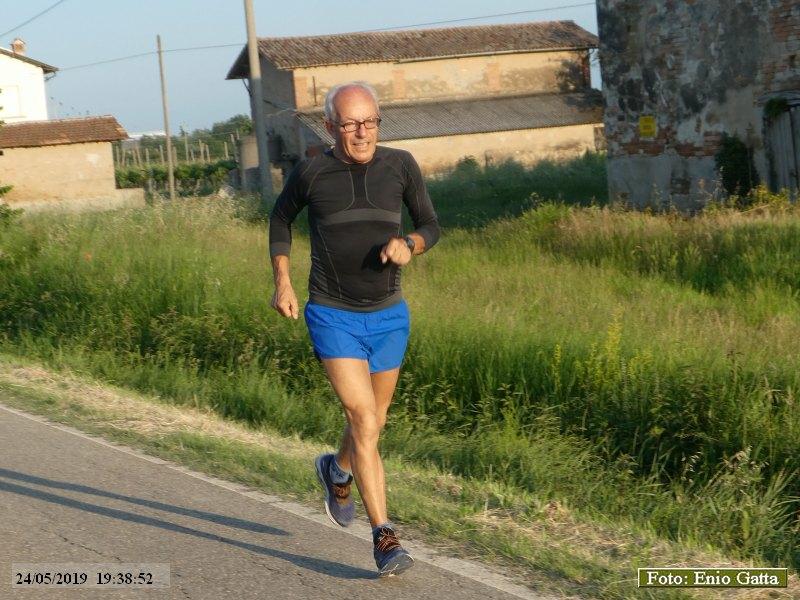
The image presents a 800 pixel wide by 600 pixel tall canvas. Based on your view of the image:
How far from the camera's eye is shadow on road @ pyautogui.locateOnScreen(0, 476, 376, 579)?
523cm

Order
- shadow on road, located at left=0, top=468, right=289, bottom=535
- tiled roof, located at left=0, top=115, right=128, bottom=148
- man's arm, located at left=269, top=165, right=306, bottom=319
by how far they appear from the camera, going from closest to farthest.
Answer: man's arm, located at left=269, top=165, right=306, bottom=319, shadow on road, located at left=0, top=468, right=289, bottom=535, tiled roof, located at left=0, top=115, right=128, bottom=148

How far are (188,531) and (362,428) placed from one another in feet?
4.35

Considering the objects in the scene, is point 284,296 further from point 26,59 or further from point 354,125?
point 26,59

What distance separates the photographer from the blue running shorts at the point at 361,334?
17.3 feet

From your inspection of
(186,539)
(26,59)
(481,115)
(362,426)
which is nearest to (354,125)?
(362,426)

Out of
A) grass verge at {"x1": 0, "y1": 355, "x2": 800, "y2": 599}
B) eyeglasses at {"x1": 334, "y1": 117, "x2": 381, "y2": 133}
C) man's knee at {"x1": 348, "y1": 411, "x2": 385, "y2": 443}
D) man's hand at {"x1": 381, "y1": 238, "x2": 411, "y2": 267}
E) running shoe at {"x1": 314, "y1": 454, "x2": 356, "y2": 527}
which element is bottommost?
grass verge at {"x1": 0, "y1": 355, "x2": 800, "y2": 599}

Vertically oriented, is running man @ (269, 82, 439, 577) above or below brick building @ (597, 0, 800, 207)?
below

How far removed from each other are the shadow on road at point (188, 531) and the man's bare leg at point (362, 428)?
0.90ft

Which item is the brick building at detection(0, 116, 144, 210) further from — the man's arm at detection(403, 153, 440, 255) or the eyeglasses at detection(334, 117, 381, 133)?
the eyeglasses at detection(334, 117, 381, 133)

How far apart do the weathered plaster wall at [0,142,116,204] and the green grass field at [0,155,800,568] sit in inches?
1162

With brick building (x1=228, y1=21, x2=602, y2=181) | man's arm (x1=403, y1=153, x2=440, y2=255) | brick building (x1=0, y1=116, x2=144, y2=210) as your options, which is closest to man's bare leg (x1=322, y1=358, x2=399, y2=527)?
man's arm (x1=403, y1=153, x2=440, y2=255)

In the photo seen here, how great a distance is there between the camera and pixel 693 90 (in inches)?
818

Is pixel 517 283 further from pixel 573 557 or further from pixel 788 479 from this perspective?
pixel 573 557

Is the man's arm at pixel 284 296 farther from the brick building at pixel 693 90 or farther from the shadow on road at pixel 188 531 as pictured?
the brick building at pixel 693 90
